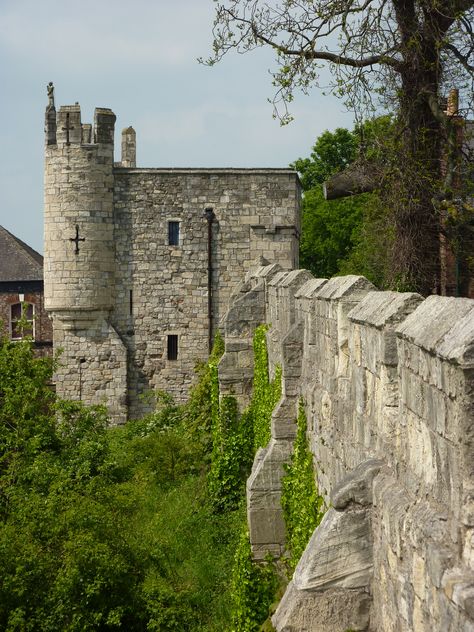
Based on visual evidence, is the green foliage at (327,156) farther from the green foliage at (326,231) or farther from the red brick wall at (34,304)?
the red brick wall at (34,304)

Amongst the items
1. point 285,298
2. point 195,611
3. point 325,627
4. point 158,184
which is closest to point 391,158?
point 285,298

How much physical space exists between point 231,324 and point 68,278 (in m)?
9.02

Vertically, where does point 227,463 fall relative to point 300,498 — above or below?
below

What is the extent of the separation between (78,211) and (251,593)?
1614cm

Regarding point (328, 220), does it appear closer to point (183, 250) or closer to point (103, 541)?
point (183, 250)

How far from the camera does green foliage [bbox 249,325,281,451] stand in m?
12.7

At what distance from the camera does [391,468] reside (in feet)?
16.9

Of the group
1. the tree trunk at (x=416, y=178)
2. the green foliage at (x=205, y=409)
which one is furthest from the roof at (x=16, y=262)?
the tree trunk at (x=416, y=178)

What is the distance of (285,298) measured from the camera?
12.7 metres

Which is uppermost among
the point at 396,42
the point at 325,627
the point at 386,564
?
the point at 396,42

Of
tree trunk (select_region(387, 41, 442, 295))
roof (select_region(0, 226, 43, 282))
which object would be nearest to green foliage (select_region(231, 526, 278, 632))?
tree trunk (select_region(387, 41, 442, 295))

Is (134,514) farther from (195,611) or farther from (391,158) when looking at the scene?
(391,158)

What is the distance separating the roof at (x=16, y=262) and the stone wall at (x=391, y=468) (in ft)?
130

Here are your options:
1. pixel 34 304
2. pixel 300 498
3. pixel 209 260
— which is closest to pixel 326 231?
pixel 34 304
